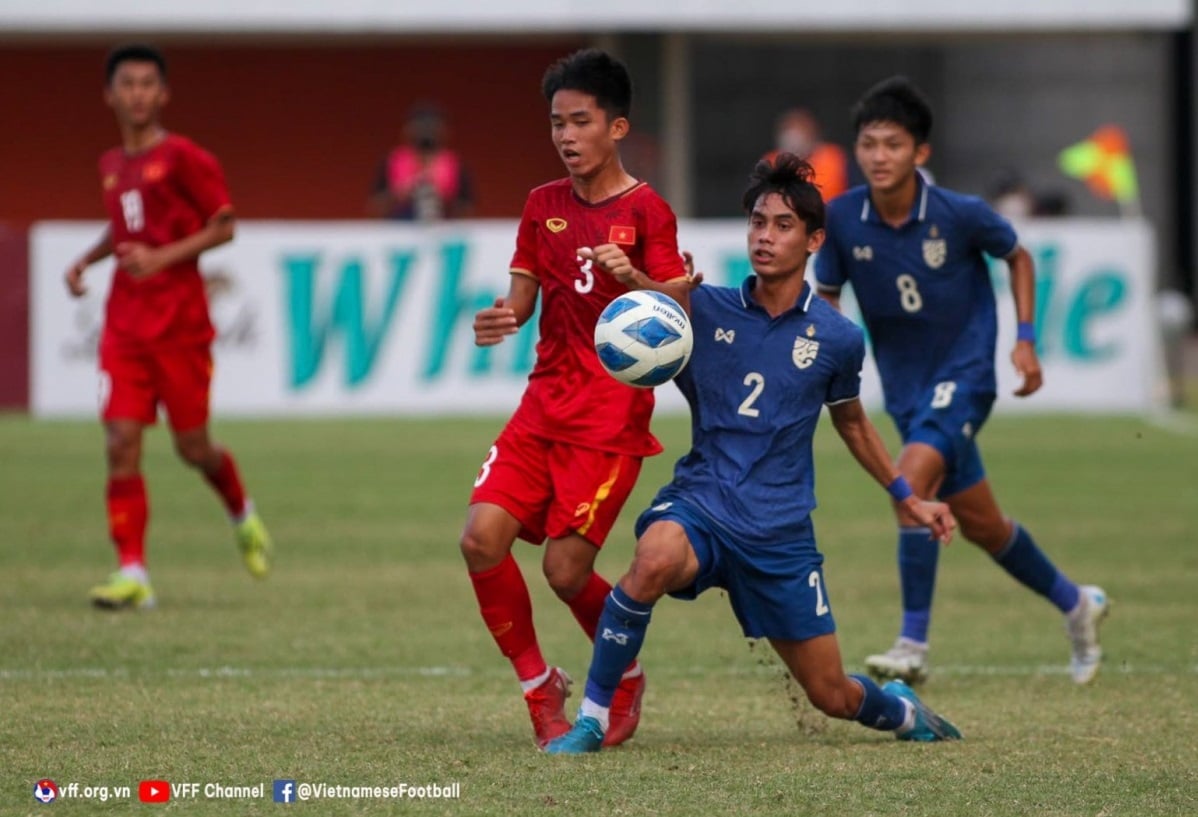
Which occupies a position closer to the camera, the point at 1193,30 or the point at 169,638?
the point at 169,638

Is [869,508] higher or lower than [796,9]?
lower

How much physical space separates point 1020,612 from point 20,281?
38.2ft

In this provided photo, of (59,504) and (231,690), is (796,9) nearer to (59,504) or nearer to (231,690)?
(59,504)

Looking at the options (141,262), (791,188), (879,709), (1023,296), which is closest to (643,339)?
(791,188)

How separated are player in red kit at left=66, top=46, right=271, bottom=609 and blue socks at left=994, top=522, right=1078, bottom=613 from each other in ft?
12.3

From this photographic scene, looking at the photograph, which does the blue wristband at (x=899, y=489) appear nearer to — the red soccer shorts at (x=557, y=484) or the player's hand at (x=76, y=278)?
the red soccer shorts at (x=557, y=484)

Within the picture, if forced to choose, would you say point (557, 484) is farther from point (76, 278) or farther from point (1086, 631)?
point (76, 278)

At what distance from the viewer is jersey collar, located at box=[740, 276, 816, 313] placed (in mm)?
6785

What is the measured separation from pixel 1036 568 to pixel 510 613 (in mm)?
2569

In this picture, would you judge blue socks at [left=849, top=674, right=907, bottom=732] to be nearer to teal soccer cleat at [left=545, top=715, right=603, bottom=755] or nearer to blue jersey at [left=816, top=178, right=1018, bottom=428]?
teal soccer cleat at [left=545, top=715, right=603, bottom=755]

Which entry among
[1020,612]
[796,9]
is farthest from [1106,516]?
[796,9]

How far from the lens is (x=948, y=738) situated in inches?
272

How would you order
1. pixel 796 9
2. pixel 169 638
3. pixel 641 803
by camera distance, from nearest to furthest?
pixel 641 803, pixel 169 638, pixel 796 9

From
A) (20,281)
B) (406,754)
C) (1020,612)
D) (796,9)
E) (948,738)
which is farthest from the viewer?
(796,9)
